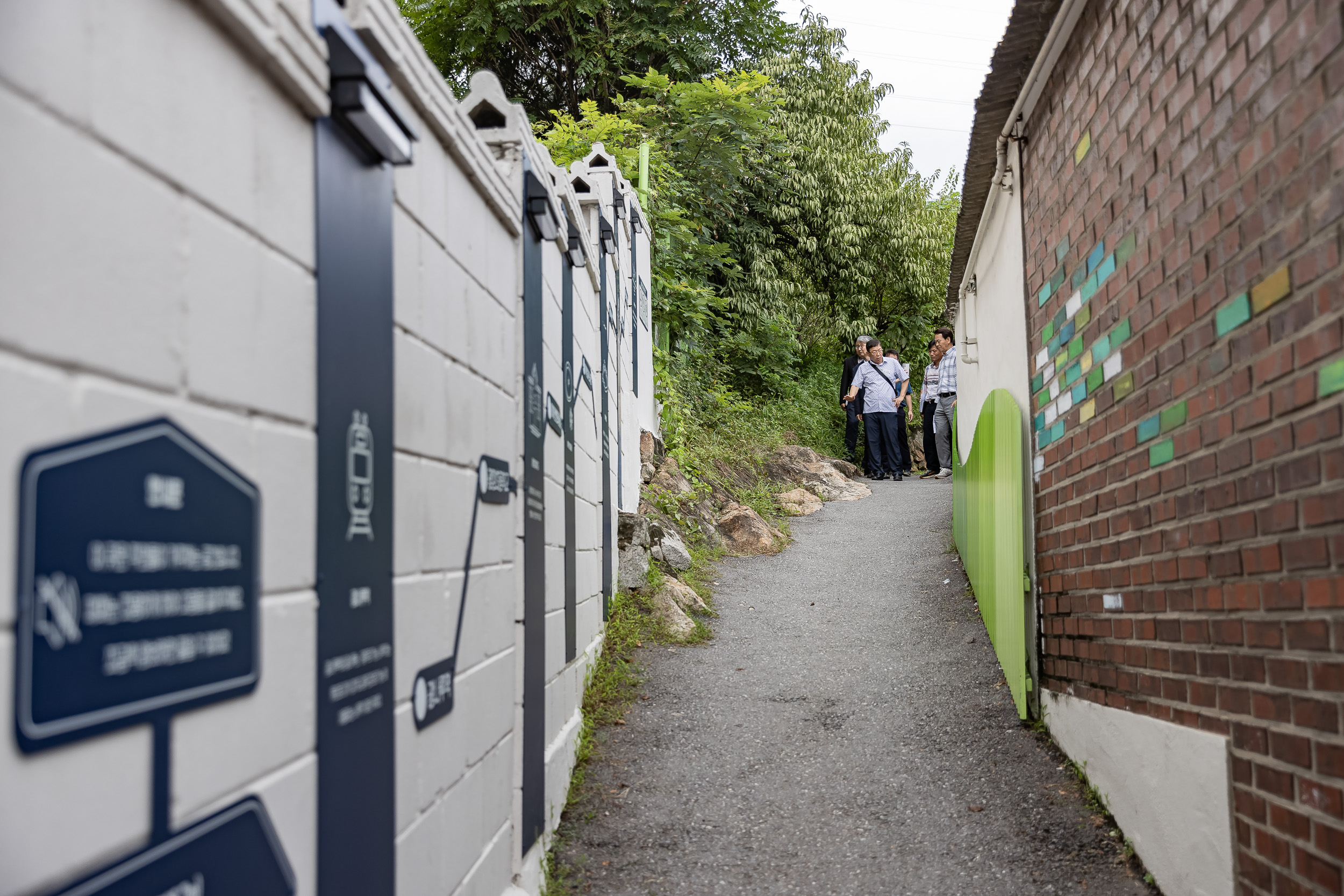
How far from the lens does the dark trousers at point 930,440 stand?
13406 millimetres

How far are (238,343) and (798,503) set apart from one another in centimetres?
1010

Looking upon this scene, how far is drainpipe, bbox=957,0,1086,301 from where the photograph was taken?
3.81 m

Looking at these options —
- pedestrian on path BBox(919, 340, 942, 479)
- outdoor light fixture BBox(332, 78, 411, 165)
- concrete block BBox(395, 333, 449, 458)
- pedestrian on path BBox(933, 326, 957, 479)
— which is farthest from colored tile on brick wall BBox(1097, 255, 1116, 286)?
pedestrian on path BBox(919, 340, 942, 479)

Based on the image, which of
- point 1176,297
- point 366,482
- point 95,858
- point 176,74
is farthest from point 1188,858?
point 176,74

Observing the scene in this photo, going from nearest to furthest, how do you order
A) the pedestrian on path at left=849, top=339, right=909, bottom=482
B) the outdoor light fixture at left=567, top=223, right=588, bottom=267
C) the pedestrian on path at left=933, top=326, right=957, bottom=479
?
the outdoor light fixture at left=567, top=223, right=588, bottom=267, the pedestrian on path at left=933, top=326, right=957, bottom=479, the pedestrian on path at left=849, top=339, right=909, bottom=482

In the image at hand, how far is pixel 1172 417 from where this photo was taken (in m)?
2.88

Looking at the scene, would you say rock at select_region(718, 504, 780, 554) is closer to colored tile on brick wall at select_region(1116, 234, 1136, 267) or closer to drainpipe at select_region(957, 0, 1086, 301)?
drainpipe at select_region(957, 0, 1086, 301)

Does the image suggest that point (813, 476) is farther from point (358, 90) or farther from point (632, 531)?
point (358, 90)

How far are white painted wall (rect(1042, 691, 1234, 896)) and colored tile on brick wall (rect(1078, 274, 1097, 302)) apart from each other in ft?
5.10

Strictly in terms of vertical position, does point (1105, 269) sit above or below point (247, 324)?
above

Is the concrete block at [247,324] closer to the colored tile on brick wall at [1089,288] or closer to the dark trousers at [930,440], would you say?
the colored tile on brick wall at [1089,288]

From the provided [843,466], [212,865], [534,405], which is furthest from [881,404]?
[212,865]

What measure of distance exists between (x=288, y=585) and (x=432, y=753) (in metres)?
0.89

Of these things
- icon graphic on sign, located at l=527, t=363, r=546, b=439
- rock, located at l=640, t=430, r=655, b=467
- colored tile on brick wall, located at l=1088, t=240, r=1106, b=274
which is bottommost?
icon graphic on sign, located at l=527, t=363, r=546, b=439
